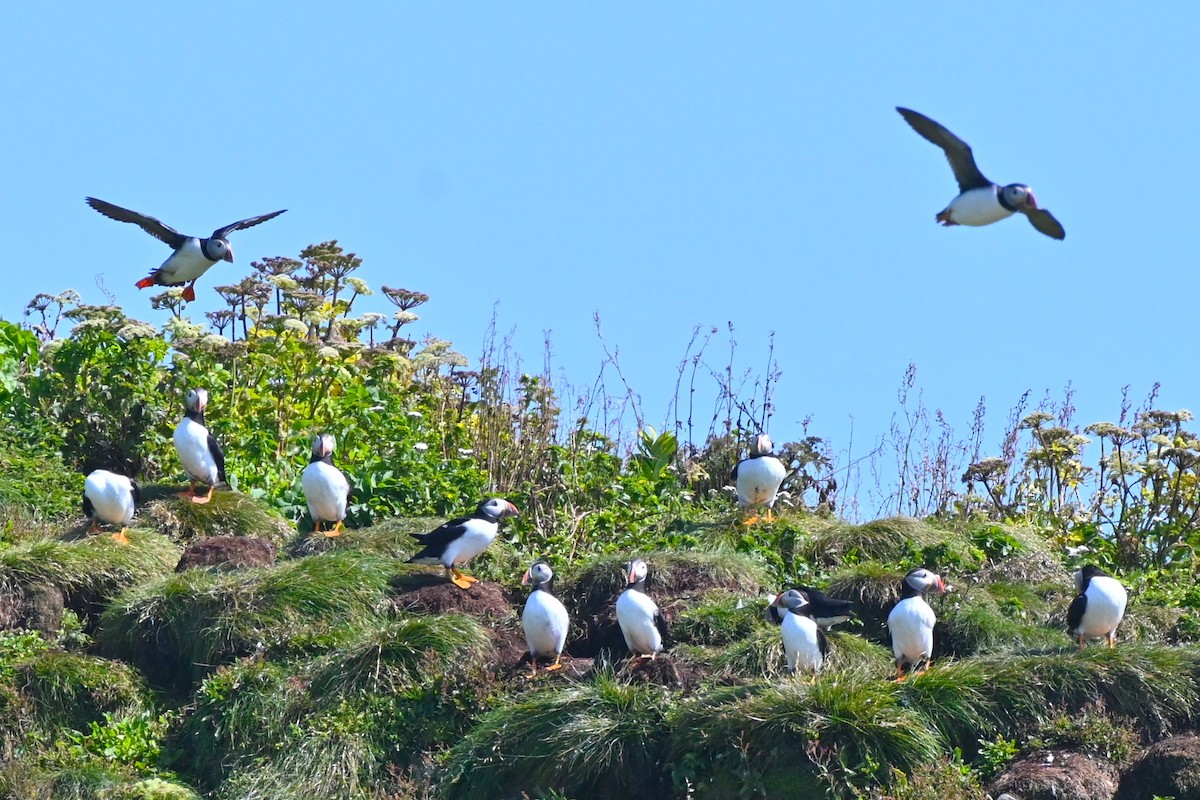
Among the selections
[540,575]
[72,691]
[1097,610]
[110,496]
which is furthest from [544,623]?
[110,496]

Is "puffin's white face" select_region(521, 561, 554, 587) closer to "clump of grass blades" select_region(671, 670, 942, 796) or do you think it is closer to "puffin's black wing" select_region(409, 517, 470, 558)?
"puffin's black wing" select_region(409, 517, 470, 558)

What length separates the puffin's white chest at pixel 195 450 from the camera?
12.1 meters

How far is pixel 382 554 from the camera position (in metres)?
11.4

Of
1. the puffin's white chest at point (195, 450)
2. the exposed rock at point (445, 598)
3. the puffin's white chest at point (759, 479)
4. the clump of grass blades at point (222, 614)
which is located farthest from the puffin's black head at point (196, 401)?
the puffin's white chest at point (759, 479)

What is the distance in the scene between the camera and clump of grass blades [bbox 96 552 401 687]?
10492mm

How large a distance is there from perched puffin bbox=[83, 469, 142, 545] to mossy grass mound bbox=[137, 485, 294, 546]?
0.46 meters

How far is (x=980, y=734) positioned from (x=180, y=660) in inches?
187

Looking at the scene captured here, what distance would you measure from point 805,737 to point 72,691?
4355 mm

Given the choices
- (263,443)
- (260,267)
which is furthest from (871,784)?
(260,267)

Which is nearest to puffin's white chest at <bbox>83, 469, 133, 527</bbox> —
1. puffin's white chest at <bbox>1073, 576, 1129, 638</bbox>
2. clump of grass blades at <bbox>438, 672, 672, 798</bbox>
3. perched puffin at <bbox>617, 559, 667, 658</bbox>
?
clump of grass blades at <bbox>438, 672, 672, 798</bbox>

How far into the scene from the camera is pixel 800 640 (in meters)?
9.39

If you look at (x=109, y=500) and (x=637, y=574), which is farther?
(x=109, y=500)

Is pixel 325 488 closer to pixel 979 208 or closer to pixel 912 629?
pixel 912 629

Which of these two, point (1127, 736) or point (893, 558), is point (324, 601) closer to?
point (893, 558)
